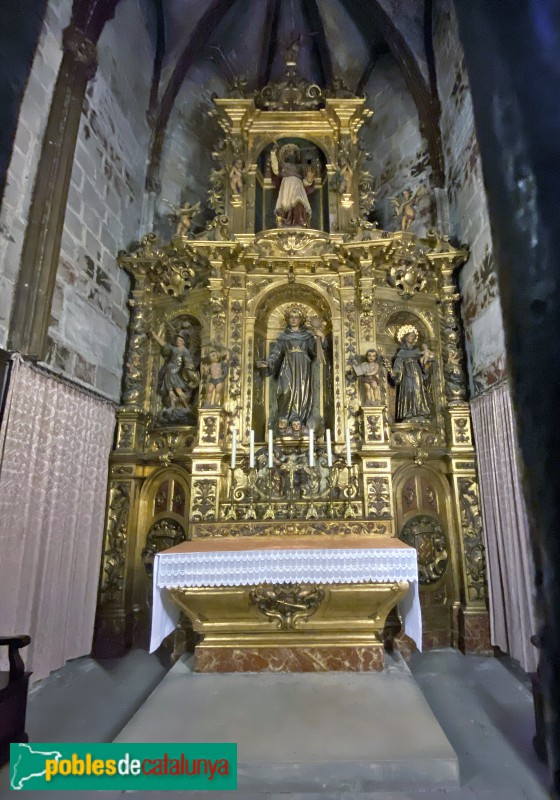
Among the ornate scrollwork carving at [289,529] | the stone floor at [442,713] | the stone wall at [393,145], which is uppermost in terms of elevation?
the stone wall at [393,145]

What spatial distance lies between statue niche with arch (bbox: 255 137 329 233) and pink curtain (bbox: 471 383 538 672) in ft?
14.9

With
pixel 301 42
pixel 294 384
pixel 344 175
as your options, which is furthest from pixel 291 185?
pixel 301 42

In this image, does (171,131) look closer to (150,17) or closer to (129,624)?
(150,17)

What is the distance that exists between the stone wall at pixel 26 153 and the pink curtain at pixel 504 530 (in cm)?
607

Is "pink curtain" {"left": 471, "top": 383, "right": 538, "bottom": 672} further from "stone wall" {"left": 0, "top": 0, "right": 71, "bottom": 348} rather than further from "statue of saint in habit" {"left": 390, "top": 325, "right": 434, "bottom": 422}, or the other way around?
"stone wall" {"left": 0, "top": 0, "right": 71, "bottom": 348}

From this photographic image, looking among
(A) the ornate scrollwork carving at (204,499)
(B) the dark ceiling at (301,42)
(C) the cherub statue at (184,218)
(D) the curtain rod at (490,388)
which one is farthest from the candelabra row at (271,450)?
(B) the dark ceiling at (301,42)

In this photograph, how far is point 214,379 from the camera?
23.9 feet

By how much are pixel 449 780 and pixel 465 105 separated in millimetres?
8964

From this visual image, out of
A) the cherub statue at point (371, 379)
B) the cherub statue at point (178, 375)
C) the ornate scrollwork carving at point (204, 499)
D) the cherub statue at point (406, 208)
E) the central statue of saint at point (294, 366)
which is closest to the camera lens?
the ornate scrollwork carving at point (204, 499)

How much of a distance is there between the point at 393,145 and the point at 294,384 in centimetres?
592

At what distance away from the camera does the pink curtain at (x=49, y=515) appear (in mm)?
5211

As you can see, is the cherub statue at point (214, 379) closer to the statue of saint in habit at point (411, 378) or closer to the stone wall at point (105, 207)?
the stone wall at point (105, 207)

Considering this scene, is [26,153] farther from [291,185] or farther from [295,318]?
[291,185]

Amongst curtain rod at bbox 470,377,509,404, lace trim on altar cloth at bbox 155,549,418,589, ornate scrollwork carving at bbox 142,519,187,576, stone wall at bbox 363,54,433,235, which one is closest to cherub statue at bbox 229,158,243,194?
stone wall at bbox 363,54,433,235
